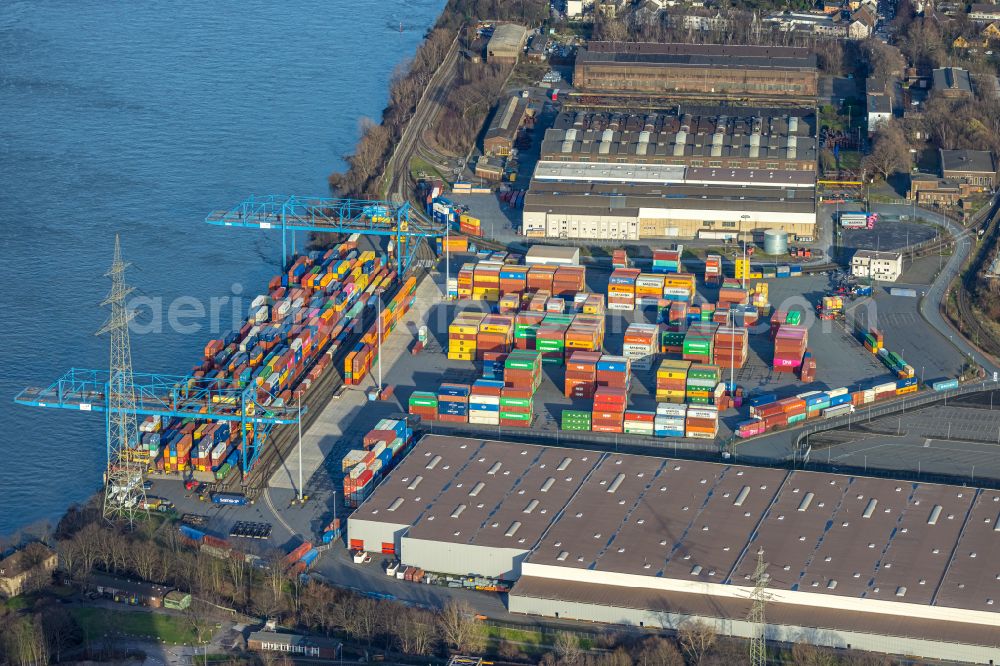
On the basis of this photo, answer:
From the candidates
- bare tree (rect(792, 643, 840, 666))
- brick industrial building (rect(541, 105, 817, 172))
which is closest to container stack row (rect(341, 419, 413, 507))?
bare tree (rect(792, 643, 840, 666))

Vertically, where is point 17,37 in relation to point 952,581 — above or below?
below

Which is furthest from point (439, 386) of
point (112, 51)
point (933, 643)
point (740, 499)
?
point (112, 51)

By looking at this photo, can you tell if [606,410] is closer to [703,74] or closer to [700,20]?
[703,74]

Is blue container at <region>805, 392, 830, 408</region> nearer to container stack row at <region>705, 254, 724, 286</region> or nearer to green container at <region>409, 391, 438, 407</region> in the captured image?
container stack row at <region>705, 254, 724, 286</region>

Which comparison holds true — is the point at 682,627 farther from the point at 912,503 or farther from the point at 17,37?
the point at 17,37

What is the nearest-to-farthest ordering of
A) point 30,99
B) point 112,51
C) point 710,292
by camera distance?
1. point 710,292
2. point 30,99
3. point 112,51

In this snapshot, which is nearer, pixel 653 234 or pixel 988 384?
pixel 988 384

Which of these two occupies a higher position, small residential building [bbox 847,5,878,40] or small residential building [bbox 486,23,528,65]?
small residential building [bbox 847,5,878,40]
